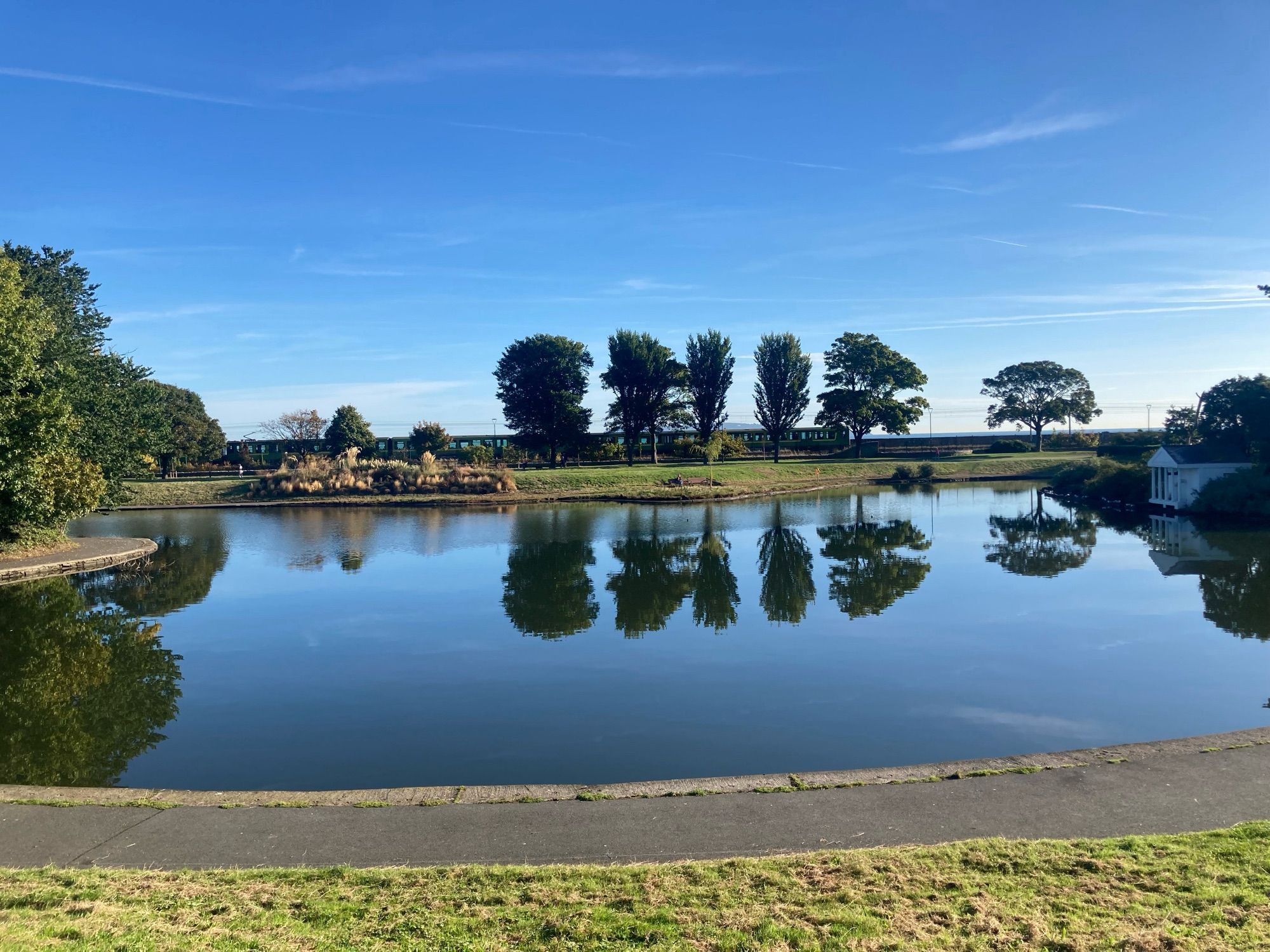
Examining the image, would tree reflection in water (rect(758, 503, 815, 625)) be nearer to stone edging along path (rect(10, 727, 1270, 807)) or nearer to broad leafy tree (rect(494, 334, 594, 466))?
stone edging along path (rect(10, 727, 1270, 807))

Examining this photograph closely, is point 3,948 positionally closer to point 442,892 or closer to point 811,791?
point 442,892

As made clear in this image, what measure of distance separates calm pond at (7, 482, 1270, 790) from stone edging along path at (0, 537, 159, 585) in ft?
3.32

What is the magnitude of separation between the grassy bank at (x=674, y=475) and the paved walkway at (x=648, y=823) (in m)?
41.3

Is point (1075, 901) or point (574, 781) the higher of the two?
point (1075, 901)

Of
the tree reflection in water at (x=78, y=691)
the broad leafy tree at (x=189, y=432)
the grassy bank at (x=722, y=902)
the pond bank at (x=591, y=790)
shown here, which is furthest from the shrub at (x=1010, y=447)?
the grassy bank at (x=722, y=902)

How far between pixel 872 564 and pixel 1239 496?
62.6ft

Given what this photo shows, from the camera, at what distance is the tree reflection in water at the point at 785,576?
17406 mm

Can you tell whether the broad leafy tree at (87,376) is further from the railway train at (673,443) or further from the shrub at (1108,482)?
the shrub at (1108,482)

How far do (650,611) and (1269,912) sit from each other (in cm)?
1325

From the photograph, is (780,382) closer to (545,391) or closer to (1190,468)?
(545,391)

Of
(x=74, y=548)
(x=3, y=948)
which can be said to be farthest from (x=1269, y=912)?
(x=74, y=548)

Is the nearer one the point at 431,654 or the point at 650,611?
the point at 431,654

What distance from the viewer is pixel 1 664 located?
44.3 feet

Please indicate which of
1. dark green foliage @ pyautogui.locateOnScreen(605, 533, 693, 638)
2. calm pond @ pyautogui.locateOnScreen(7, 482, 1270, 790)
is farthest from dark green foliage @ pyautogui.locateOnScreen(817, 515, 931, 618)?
dark green foliage @ pyautogui.locateOnScreen(605, 533, 693, 638)
